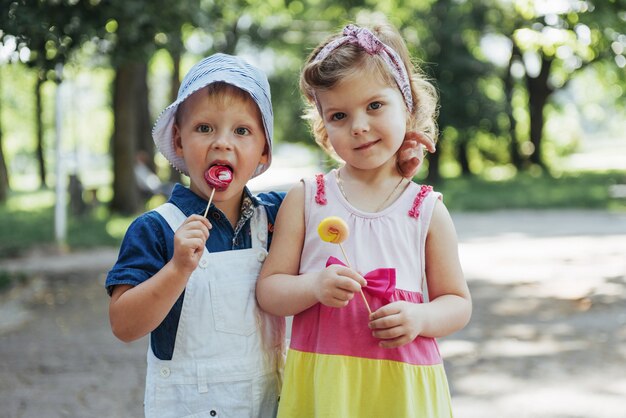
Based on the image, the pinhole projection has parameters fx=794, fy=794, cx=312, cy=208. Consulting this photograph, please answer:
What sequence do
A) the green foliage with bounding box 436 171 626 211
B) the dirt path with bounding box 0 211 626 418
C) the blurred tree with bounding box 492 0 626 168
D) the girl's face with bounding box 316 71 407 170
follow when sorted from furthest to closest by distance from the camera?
the green foliage with bounding box 436 171 626 211 → the blurred tree with bounding box 492 0 626 168 → the dirt path with bounding box 0 211 626 418 → the girl's face with bounding box 316 71 407 170

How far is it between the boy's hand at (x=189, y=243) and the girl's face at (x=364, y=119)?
444mm

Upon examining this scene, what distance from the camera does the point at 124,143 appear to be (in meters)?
15.9

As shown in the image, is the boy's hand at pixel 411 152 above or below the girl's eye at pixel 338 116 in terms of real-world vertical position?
below

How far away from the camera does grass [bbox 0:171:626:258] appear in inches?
492

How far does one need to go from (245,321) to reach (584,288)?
262 inches

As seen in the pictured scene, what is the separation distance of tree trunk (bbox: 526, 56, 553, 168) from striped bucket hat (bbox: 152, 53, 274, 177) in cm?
3156

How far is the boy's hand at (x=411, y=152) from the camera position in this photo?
2.21 m

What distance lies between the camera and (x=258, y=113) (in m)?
2.21

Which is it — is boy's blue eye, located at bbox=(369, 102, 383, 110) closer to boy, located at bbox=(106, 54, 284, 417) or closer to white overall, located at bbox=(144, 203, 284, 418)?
boy, located at bbox=(106, 54, 284, 417)

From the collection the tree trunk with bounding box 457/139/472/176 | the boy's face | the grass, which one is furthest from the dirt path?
the tree trunk with bounding box 457/139/472/176

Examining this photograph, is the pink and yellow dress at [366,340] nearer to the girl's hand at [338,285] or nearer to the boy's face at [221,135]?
the girl's hand at [338,285]

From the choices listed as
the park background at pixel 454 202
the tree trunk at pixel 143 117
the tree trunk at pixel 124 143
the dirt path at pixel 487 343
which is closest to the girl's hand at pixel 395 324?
the park background at pixel 454 202

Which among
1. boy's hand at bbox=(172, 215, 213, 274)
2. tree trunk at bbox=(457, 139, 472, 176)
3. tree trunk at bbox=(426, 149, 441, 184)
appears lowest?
boy's hand at bbox=(172, 215, 213, 274)

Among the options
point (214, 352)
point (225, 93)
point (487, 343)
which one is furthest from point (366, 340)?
point (487, 343)
